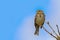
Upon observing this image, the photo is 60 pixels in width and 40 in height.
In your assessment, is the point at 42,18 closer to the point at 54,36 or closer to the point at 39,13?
the point at 39,13

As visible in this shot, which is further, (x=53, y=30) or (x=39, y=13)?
(x=39, y=13)

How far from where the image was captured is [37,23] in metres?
15.0

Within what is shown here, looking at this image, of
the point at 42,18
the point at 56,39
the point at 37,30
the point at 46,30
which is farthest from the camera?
the point at 42,18

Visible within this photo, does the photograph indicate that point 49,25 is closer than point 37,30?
Yes

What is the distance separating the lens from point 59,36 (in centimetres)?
812

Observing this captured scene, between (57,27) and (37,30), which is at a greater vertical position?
(57,27)

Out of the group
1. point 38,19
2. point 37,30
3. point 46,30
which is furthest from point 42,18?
point 46,30

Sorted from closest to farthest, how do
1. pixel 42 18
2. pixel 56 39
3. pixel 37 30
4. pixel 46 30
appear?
1. pixel 56 39
2. pixel 46 30
3. pixel 37 30
4. pixel 42 18

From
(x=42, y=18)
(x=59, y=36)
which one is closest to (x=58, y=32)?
(x=59, y=36)

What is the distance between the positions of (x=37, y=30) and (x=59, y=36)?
630 centimetres

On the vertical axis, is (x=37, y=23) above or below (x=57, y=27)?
below

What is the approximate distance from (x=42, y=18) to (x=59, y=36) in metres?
7.29

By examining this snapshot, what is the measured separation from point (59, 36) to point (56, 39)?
0.17 meters

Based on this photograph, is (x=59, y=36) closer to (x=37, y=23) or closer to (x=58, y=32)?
(x=58, y=32)
